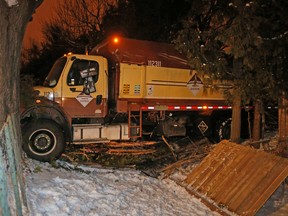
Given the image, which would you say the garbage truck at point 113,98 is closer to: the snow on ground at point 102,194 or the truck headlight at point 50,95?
the truck headlight at point 50,95

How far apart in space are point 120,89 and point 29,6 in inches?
239

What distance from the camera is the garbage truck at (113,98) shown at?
9.55m

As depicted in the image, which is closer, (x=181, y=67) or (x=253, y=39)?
(x=253, y=39)

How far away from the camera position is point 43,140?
30.5ft

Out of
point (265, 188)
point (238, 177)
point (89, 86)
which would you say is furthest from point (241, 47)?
point (89, 86)

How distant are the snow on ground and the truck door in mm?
2454

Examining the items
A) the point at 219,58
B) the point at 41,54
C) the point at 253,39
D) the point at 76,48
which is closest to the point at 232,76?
the point at 219,58

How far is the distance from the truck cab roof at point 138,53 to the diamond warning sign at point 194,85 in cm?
49

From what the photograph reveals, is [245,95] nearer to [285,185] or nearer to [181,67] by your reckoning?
[285,185]

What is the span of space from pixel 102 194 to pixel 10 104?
8.10ft

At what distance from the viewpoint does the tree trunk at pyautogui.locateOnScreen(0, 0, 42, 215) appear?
4.17 meters

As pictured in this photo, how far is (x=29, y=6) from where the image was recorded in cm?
473

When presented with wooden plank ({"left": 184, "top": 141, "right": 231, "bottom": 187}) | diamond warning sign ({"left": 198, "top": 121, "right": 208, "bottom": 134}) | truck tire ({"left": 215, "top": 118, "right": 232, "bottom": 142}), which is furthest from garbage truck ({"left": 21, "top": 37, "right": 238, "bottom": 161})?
wooden plank ({"left": 184, "top": 141, "right": 231, "bottom": 187})

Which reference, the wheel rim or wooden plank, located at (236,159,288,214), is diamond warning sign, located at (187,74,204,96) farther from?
wooden plank, located at (236,159,288,214)
